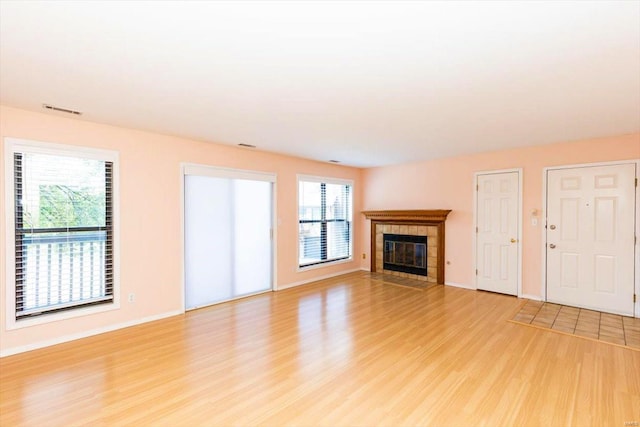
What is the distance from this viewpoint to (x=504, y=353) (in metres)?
3.06

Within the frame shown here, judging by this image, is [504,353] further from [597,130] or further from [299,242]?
[299,242]

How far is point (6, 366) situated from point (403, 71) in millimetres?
4294

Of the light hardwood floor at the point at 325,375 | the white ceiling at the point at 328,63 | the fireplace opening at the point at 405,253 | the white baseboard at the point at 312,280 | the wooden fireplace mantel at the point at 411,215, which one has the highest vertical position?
the white ceiling at the point at 328,63

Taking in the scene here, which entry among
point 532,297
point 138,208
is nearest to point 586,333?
point 532,297

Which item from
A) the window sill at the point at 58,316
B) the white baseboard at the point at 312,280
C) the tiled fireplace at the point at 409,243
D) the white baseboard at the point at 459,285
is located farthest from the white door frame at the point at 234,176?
the white baseboard at the point at 459,285

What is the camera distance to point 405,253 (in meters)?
6.47

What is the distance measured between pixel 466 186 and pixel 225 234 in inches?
170

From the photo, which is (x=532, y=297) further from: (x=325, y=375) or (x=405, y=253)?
(x=325, y=375)

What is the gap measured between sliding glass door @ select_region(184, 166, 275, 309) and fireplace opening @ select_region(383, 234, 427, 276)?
2.73m

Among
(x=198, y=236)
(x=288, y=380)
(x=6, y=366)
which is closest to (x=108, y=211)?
(x=198, y=236)

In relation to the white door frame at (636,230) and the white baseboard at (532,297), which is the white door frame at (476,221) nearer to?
the white baseboard at (532,297)

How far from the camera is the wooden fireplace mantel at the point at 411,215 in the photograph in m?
5.82

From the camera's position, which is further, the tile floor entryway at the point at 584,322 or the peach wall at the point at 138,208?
the tile floor entryway at the point at 584,322

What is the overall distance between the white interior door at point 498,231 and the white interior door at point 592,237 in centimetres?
46
